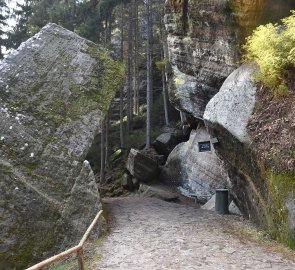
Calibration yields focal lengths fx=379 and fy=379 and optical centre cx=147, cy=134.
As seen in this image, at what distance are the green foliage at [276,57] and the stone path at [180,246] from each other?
420cm

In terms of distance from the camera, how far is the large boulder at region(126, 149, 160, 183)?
2047 centimetres

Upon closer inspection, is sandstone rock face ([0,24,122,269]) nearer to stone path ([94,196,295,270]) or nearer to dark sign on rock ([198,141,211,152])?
stone path ([94,196,295,270])

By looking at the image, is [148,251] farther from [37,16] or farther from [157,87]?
[157,87]

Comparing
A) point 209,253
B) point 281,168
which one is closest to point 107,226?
point 209,253

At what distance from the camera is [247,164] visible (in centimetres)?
1076

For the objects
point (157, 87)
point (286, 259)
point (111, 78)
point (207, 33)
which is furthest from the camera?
point (157, 87)

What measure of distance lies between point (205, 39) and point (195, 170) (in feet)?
23.2

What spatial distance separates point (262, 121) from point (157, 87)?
21679 millimetres

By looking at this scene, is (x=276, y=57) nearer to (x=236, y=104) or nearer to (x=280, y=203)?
(x=236, y=104)

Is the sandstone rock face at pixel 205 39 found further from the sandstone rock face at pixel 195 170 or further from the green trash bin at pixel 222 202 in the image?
the green trash bin at pixel 222 202

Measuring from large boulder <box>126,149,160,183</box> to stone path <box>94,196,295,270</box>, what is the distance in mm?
7321

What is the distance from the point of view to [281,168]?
884cm

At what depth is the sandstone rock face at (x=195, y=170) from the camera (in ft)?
60.8

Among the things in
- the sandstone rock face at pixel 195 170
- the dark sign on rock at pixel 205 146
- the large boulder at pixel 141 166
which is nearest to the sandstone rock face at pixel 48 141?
the dark sign on rock at pixel 205 146
